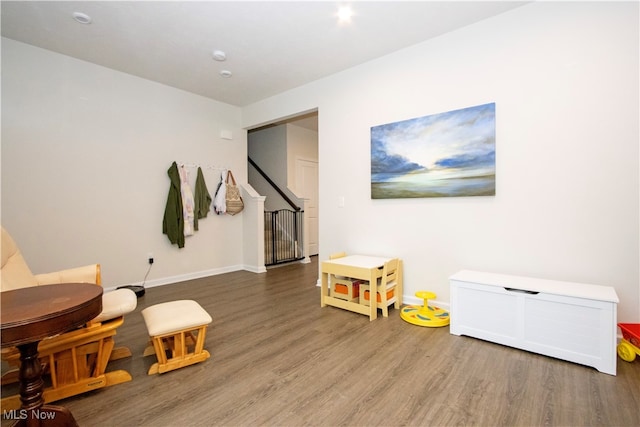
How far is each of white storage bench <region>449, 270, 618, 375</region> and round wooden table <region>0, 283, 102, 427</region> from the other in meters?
2.44

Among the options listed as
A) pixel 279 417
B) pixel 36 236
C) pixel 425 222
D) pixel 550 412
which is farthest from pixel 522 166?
pixel 36 236

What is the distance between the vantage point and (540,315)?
2.04 m

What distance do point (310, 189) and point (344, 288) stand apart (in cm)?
388

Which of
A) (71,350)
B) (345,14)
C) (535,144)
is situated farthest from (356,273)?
(345,14)

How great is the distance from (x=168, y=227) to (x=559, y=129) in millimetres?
4492

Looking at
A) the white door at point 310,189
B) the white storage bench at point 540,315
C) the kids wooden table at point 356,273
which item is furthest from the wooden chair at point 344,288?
the white door at point 310,189

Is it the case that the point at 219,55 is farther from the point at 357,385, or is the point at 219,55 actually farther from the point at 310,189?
the point at 310,189

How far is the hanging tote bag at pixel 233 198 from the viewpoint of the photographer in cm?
477

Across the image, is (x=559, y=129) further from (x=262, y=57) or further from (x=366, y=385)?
(x=262, y=57)

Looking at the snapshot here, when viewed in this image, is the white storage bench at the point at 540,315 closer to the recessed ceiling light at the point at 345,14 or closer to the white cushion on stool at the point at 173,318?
the white cushion on stool at the point at 173,318

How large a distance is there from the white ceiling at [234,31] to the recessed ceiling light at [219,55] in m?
0.05

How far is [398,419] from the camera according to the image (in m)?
1.46

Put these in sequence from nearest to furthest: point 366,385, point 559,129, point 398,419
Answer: point 398,419, point 366,385, point 559,129

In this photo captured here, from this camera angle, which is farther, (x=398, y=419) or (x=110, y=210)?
(x=110, y=210)
